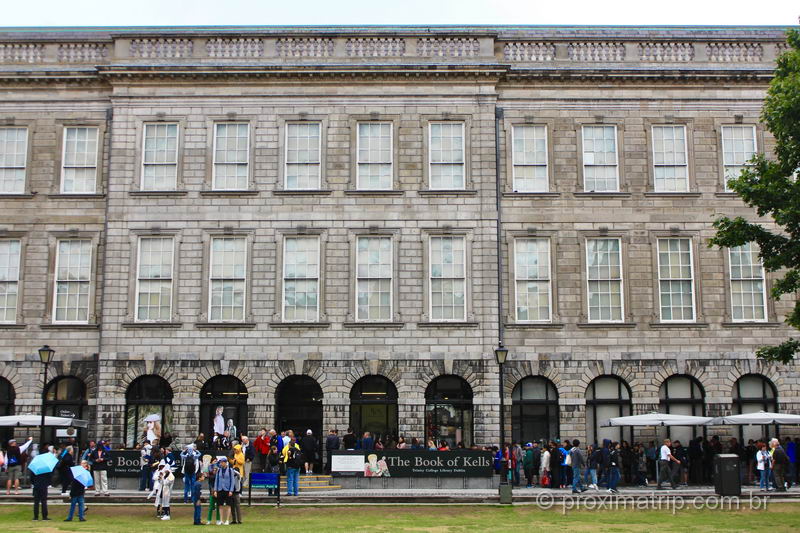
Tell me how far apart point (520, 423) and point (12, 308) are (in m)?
18.6

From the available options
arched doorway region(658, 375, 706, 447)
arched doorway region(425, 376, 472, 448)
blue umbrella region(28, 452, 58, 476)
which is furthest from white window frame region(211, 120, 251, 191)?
arched doorway region(658, 375, 706, 447)

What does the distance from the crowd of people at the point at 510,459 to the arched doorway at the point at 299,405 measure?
24.6 inches

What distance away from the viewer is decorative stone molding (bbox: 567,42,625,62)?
36594 millimetres

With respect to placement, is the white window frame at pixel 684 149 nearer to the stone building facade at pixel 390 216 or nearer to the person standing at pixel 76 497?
the stone building facade at pixel 390 216

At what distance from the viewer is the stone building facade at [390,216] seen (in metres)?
34.3

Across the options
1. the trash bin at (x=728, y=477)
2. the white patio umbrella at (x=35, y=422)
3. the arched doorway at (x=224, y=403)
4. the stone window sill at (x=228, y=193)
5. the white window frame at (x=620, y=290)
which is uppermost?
the stone window sill at (x=228, y=193)

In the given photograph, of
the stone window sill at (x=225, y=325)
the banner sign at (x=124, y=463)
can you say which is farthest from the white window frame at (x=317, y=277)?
the banner sign at (x=124, y=463)

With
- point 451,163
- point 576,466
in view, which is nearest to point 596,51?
point 451,163

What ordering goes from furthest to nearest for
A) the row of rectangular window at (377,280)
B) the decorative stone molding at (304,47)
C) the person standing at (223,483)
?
the decorative stone molding at (304,47)
the row of rectangular window at (377,280)
the person standing at (223,483)

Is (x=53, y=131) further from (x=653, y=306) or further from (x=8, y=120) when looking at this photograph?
(x=653, y=306)

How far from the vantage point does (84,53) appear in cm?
3659

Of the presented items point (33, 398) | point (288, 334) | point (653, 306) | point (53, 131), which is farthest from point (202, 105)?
point (653, 306)

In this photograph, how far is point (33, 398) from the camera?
3428 centimetres

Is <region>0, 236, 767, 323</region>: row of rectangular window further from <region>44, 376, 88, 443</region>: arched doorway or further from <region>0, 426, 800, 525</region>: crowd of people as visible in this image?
<region>0, 426, 800, 525</region>: crowd of people
